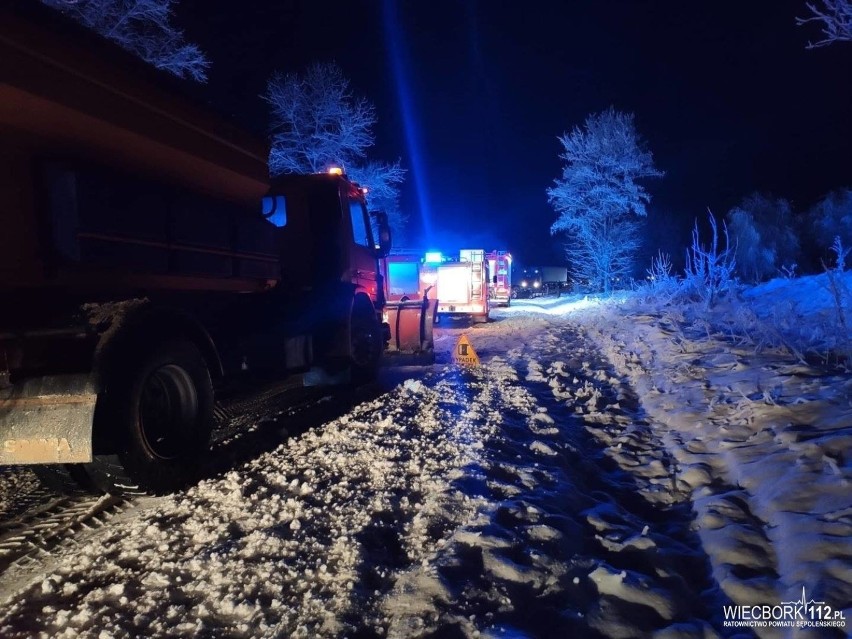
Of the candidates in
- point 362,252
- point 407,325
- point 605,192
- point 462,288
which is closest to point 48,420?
point 362,252

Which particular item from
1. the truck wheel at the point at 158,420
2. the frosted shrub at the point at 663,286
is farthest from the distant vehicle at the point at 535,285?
the truck wheel at the point at 158,420

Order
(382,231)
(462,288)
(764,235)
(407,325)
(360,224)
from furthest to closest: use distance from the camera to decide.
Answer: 1. (764,235)
2. (462,288)
3. (407,325)
4. (382,231)
5. (360,224)

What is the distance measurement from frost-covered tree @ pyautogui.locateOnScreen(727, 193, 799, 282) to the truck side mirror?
28.7 m

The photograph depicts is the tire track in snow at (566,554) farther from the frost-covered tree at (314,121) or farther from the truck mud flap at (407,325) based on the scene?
the frost-covered tree at (314,121)

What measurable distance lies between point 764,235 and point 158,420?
120 ft

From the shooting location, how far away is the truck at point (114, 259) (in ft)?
12.2

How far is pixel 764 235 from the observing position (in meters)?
33.7

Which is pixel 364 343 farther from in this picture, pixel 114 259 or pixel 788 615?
pixel 788 615

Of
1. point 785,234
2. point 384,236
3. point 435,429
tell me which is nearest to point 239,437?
point 435,429

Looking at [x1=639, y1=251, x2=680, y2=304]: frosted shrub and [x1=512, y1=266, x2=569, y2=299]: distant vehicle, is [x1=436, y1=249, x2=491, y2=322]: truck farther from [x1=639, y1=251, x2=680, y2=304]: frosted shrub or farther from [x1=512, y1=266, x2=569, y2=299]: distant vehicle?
[x1=512, y1=266, x2=569, y2=299]: distant vehicle

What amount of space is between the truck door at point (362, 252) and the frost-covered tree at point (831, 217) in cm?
2981

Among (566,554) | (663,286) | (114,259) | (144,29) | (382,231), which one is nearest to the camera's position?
(566,554)

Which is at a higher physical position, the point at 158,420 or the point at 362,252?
the point at 362,252

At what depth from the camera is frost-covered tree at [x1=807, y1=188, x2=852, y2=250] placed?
3052 cm
